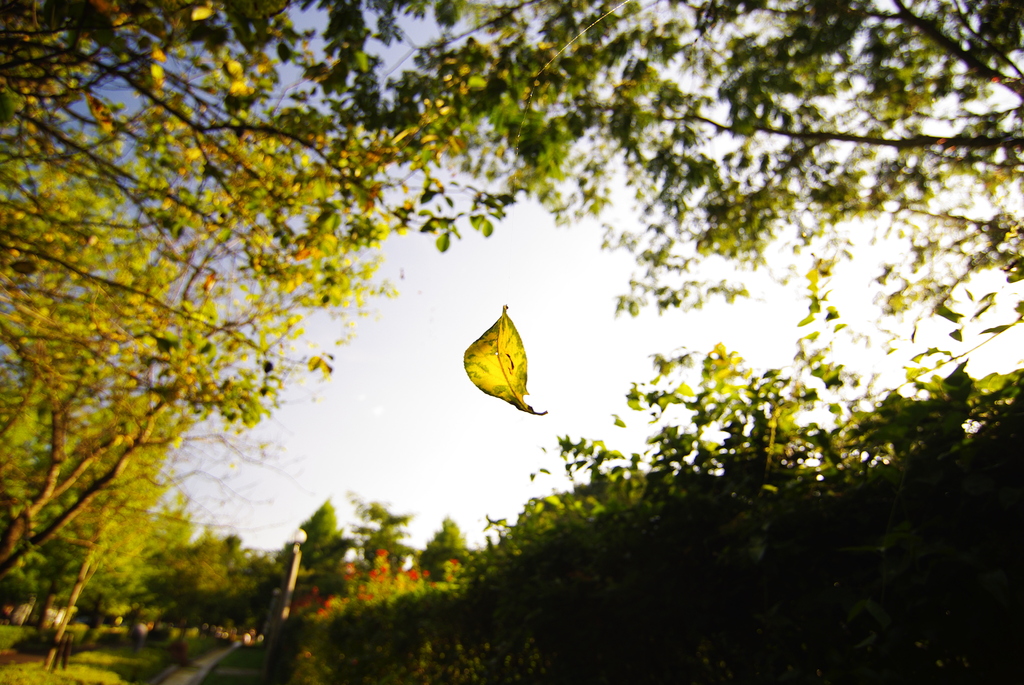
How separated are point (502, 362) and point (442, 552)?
637 inches

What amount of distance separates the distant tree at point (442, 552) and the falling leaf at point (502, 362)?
348cm

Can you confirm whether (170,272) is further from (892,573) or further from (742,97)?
(892,573)

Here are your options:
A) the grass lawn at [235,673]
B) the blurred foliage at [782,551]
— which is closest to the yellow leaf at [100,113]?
the blurred foliage at [782,551]

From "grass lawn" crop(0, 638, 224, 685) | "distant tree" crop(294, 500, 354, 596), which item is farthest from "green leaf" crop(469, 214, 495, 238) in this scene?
"distant tree" crop(294, 500, 354, 596)

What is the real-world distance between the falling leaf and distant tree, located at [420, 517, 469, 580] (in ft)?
11.4

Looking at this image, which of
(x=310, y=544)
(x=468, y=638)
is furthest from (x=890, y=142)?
(x=310, y=544)

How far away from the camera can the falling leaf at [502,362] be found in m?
0.61

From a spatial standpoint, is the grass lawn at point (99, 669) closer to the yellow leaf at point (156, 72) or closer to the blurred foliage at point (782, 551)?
the blurred foliage at point (782, 551)

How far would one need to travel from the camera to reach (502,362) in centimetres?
61

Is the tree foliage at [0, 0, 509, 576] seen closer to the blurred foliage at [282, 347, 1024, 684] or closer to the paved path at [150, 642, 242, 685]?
the blurred foliage at [282, 347, 1024, 684]

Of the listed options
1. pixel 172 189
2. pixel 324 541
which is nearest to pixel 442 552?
pixel 172 189

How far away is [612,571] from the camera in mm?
2408

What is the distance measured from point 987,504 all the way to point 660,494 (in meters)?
1.17

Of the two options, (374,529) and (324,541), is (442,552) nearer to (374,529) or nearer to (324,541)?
(374,529)
